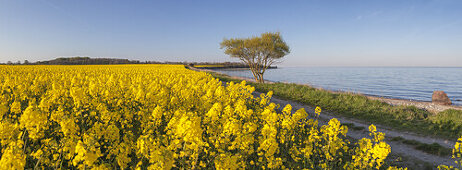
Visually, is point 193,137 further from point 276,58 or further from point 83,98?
point 276,58

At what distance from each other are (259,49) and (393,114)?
76.8ft

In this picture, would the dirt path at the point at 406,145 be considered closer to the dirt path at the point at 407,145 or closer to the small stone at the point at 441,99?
the dirt path at the point at 407,145

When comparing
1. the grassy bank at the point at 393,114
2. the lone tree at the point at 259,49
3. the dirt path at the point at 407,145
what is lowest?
the dirt path at the point at 407,145

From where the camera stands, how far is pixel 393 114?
13.2 metres

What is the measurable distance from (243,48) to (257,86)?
12265 millimetres

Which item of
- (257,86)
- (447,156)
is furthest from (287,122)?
(257,86)

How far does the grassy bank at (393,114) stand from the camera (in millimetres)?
10680

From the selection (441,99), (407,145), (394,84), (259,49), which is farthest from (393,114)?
(394,84)

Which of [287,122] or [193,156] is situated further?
[287,122]

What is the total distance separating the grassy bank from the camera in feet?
35.0

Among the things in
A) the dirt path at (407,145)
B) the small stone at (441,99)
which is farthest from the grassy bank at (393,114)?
the small stone at (441,99)

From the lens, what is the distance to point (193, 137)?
3424 millimetres

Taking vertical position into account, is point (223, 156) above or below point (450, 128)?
above

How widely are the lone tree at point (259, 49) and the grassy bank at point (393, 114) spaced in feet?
52.0
